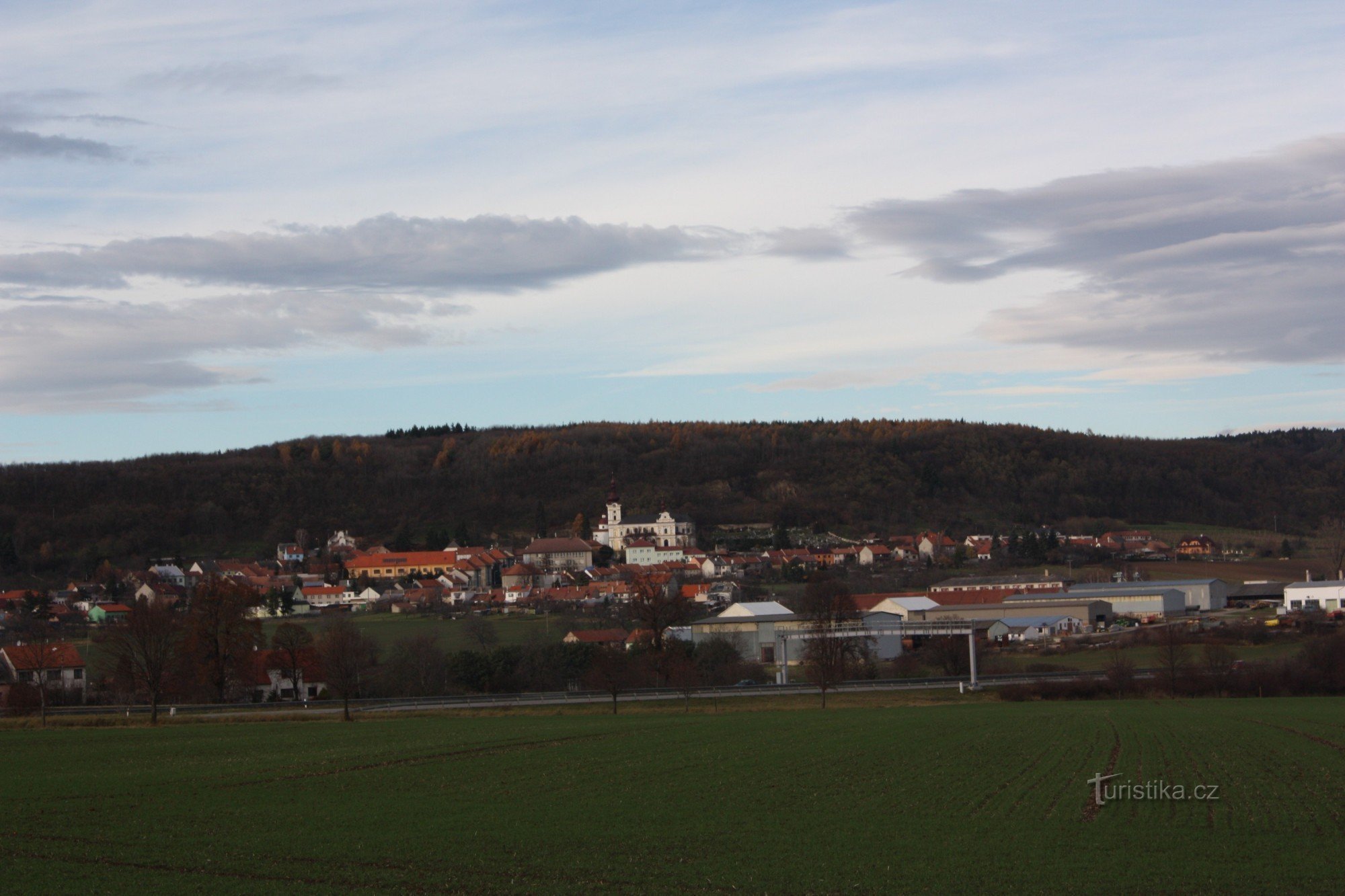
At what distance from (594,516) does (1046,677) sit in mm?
129474

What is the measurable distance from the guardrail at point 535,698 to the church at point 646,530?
102 m

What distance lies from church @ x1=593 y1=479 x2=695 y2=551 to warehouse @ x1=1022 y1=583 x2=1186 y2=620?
7481 centimetres

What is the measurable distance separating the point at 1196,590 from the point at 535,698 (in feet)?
191

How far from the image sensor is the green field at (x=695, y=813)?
44.9 ft

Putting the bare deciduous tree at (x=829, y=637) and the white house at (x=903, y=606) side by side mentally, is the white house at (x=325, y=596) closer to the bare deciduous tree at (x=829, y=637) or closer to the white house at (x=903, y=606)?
the bare deciduous tree at (x=829, y=637)

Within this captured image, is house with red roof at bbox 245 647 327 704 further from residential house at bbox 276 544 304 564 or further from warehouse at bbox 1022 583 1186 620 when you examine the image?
residential house at bbox 276 544 304 564

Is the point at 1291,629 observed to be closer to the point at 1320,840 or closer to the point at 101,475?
the point at 1320,840

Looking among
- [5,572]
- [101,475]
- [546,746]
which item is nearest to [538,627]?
[546,746]

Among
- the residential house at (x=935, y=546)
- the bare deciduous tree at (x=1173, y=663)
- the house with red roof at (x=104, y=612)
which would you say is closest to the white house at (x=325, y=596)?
the house with red roof at (x=104, y=612)

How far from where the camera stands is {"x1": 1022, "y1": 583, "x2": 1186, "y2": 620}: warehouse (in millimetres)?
84625

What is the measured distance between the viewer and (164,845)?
52.2 ft

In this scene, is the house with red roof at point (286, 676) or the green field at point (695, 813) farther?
the house with red roof at point (286, 676)

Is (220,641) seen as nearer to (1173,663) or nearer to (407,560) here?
(1173,663)

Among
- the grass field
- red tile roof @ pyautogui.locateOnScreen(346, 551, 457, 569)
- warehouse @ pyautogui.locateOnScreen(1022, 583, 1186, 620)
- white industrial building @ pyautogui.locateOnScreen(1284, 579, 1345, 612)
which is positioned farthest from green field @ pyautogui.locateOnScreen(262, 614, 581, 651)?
white industrial building @ pyautogui.locateOnScreen(1284, 579, 1345, 612)
